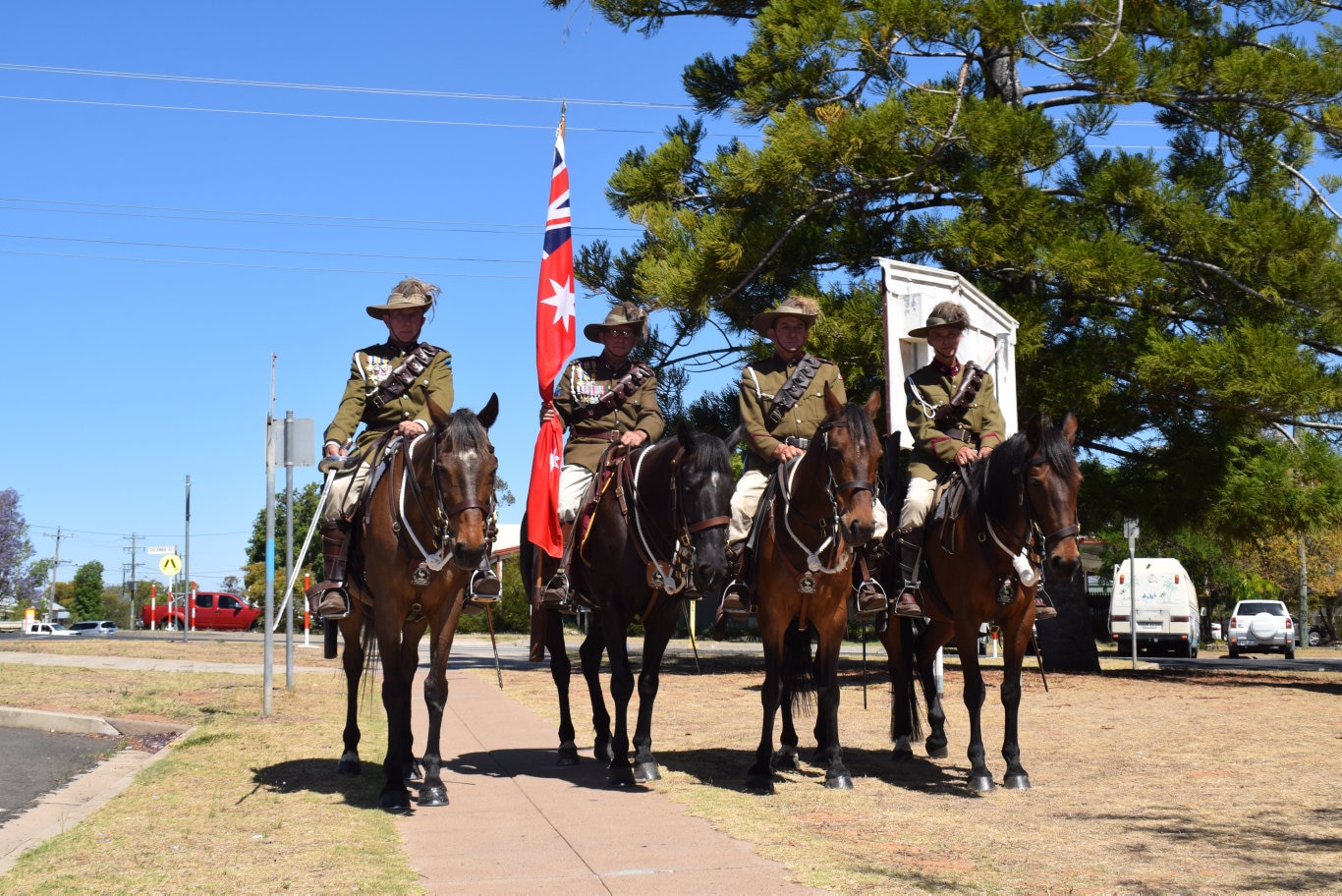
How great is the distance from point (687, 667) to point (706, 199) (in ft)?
28.9

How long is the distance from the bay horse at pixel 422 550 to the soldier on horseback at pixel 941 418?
138 inches

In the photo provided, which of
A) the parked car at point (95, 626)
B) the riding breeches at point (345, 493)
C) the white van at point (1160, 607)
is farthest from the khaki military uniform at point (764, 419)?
the parked car at point (95, 626)

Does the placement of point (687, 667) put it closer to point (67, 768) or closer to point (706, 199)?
point (706, 199)

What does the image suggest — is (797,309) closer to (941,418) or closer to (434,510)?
(941,418)

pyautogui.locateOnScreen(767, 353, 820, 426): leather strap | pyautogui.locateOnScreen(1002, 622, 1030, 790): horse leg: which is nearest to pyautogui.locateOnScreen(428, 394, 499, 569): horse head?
pyautogui.locateOnScreen(767, 353, 820, 426): leather strap

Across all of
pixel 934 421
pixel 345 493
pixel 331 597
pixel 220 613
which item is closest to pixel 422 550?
pixel 331 597

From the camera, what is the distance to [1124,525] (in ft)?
71.1

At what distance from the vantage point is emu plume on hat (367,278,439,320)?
9.18 m

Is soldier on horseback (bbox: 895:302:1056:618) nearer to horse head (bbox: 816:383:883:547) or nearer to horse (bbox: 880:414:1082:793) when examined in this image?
horse (bbox: 880:414:1082:793)

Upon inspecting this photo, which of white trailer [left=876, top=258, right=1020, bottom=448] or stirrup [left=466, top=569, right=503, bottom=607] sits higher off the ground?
white trailer [left=876, top=258, right=1020, bottom=448]

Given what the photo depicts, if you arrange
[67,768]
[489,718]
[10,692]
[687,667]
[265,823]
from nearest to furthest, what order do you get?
[265,823] < [67,768] < [489,718] < [10,692] < [687,667]

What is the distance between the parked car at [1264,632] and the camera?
37500 mm

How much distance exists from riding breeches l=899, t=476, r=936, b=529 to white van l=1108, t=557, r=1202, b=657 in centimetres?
2765

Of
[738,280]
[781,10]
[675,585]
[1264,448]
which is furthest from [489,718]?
[1264,448]
